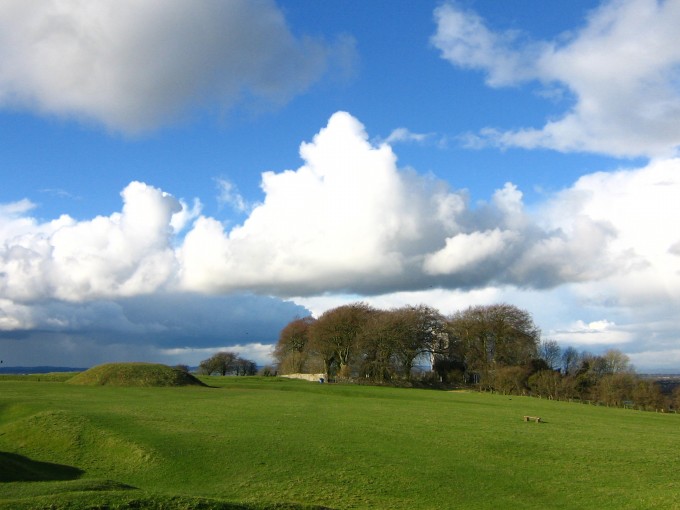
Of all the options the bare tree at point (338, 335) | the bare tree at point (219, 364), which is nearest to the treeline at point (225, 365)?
the bare tree at point (219, 364)

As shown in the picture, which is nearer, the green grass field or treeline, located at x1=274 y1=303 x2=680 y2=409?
the green grass field

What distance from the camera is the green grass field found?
68.4 ft

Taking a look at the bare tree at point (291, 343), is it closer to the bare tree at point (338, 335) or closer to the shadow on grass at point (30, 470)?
the bare tree at point (338, 335)

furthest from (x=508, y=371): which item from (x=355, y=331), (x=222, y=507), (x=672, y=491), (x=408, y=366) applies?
(x=222, y=507)

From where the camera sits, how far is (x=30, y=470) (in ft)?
77.9

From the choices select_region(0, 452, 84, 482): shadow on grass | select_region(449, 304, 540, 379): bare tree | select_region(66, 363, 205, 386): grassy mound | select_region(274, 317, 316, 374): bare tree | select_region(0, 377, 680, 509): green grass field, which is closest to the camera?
select_region(0, 377, 680, 509): green grass field

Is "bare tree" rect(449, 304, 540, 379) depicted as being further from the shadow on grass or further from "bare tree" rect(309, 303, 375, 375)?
the shadow on grass

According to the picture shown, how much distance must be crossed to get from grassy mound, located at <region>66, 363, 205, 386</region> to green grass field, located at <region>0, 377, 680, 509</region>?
24.6 m

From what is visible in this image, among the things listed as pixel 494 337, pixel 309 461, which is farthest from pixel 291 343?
pixel 309 461

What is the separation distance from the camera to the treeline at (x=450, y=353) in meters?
98.6

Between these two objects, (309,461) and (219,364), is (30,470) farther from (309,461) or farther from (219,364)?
(219,364)

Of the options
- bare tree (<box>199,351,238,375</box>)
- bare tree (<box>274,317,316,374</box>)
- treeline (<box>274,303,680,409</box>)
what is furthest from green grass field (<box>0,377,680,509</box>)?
bare tree (<box>199,351,238,375</box>)

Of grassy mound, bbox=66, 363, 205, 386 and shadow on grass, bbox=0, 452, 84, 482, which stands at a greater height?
grassy mound, bbox=66, 363, 205, 386

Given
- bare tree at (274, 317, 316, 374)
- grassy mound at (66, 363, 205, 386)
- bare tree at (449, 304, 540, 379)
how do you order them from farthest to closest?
bare tree at (274, 317, 316, 374)
bare tree at (449, 304, 540, 379)
grassy mound at (66, 363, 205, 386)
